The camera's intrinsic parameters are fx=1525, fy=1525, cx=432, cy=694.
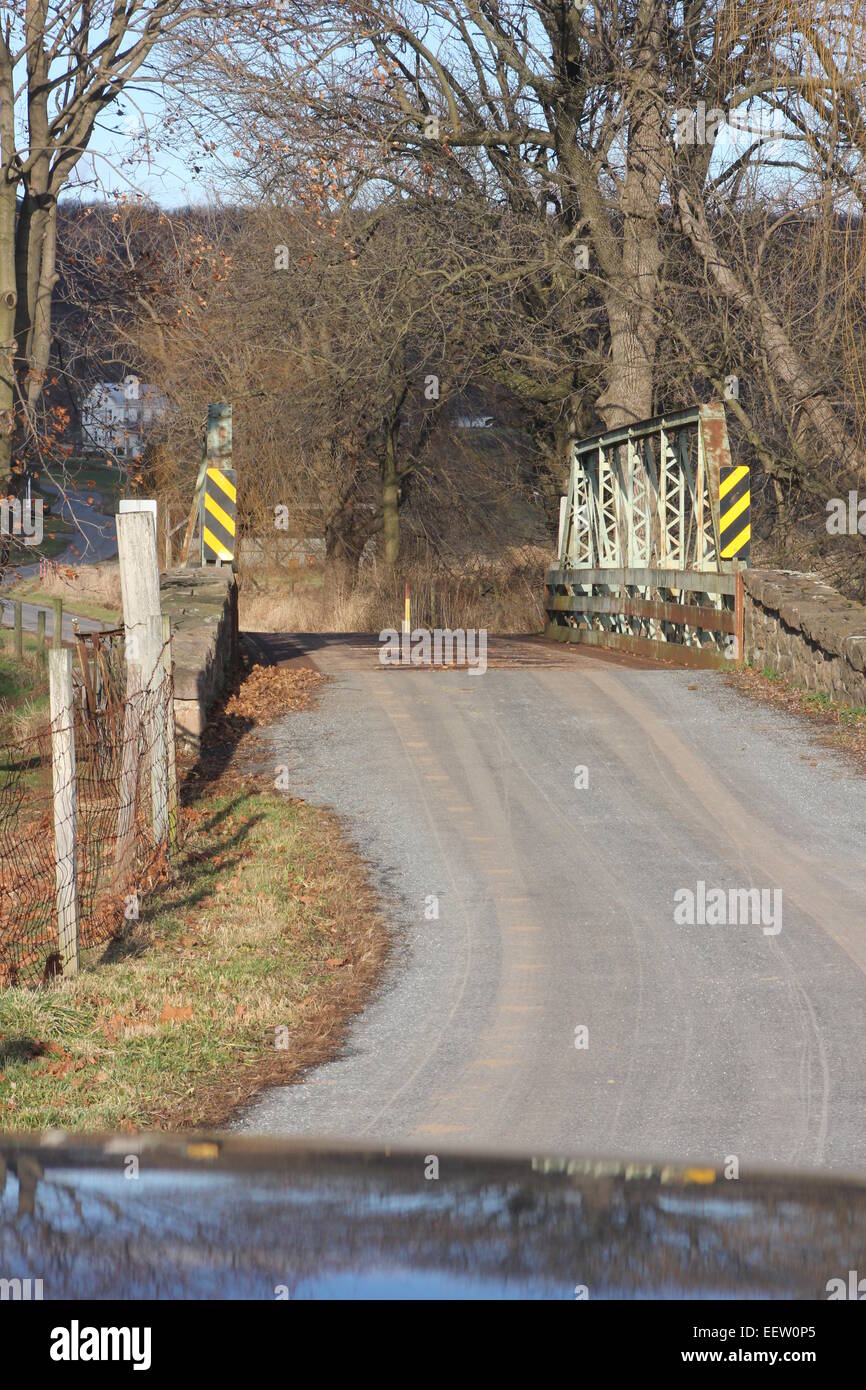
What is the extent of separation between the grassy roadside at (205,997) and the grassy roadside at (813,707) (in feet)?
16.0

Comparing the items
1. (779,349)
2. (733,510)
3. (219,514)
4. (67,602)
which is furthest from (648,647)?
(67,602)

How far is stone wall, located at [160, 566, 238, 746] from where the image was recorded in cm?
1197

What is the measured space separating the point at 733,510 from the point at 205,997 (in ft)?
35.8

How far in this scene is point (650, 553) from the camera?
64.2 feet

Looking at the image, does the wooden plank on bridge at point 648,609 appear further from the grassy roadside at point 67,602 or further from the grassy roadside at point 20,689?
the grassy roadside at point 67,602

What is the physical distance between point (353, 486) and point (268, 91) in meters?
14.6

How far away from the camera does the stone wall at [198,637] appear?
12.0m

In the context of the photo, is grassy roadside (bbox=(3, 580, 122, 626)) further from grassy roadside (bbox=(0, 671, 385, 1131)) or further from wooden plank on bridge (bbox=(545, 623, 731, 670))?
grassy roadside (bbox=(0, 671, 385, 1131))

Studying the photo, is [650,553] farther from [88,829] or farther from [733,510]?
[88,829]

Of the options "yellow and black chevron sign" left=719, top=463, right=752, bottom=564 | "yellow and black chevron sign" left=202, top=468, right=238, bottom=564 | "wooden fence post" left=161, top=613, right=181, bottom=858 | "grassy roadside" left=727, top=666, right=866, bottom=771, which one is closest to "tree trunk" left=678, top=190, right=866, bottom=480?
"yellow and black chevron sign" left=719, top=463, right=752, bottom=564

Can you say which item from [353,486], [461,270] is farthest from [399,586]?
[461,270]

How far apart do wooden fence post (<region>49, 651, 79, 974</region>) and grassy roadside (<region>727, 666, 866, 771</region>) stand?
6783mm

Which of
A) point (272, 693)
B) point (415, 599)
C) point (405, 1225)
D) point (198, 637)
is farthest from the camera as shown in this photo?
point (415, 599)

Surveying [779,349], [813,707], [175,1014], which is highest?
[779,349]
